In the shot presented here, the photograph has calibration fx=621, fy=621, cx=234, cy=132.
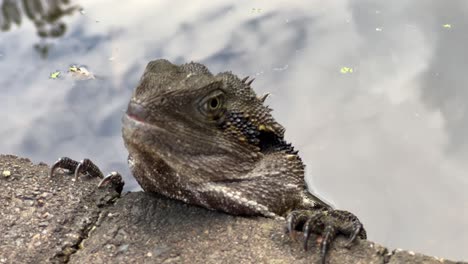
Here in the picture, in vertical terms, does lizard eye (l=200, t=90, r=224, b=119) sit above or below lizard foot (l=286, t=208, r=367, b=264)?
above

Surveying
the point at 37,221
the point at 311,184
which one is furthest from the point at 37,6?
the point at 37,221

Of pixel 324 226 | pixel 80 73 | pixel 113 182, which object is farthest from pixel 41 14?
pixel 324 226

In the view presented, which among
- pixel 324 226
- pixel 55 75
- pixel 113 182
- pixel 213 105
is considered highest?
pixel 55 75

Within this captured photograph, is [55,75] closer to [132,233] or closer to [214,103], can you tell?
[132,233]

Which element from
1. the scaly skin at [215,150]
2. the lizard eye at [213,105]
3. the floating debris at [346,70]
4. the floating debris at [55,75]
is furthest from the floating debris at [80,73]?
the lizard eye at [213,105]

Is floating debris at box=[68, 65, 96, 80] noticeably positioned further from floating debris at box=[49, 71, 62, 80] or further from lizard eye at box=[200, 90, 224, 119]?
lizard eye at box=[200, 90, 224, 119]

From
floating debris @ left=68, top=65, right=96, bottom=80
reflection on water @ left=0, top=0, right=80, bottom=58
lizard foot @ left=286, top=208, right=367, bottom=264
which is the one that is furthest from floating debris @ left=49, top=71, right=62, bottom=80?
lizard foot @ left=286, top=208, right=367, bottom=264
